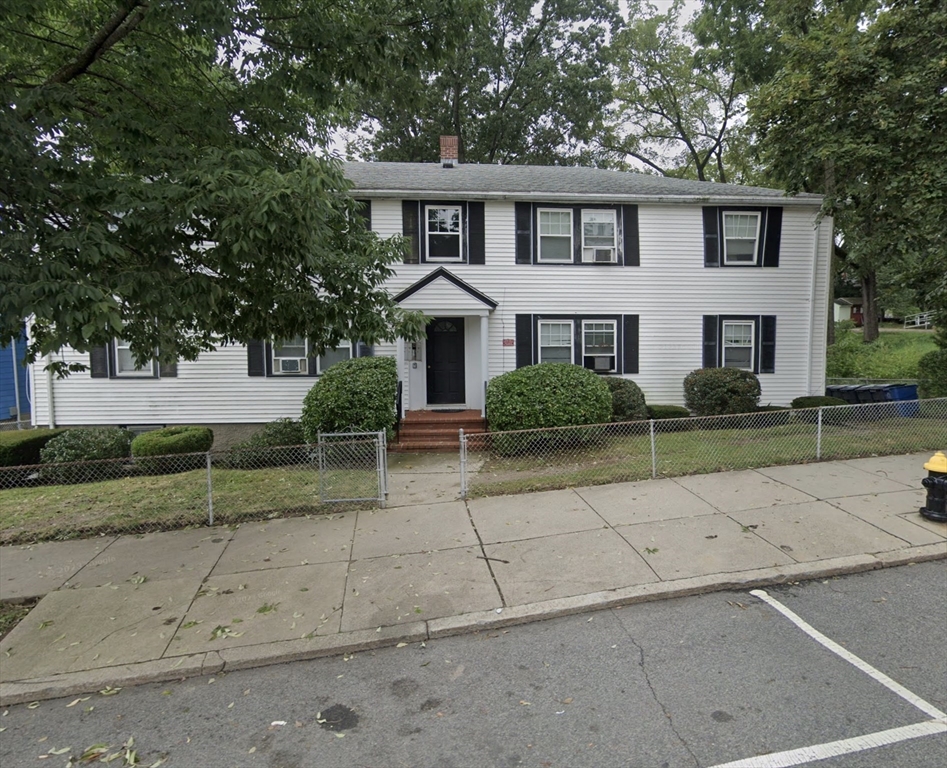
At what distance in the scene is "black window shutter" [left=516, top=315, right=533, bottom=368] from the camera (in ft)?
42.5

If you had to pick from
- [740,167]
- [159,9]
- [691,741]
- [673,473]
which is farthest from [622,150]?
[691,741]

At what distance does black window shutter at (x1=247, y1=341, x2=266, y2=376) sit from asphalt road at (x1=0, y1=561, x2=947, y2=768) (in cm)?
971

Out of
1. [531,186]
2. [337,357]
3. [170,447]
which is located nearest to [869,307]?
[531,186]

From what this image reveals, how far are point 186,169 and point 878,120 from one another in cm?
1170

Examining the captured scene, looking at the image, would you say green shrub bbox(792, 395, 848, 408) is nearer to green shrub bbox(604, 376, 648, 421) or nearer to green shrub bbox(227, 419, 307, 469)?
green shrub bbox(604, 376, 648, 421)

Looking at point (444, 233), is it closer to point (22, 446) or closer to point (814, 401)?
point (22, 446)

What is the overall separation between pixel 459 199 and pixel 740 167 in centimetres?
1953

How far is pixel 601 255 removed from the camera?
1316 cm

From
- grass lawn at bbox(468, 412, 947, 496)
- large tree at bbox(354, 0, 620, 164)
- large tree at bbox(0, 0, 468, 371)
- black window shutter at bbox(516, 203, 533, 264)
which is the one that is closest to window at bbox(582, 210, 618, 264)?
black window shutter at bbox(516, 203, 533, 264)

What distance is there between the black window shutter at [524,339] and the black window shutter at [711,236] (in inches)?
182

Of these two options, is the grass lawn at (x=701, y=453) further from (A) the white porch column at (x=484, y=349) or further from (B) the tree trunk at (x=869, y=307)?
(B) the tree trunk at (x=869, y=307)

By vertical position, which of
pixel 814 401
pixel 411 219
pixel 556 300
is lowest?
pixel 814 401

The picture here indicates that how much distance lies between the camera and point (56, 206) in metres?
4.20

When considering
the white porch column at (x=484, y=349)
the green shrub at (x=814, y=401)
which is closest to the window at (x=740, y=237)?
the green shrub at (x=814, y=401)
